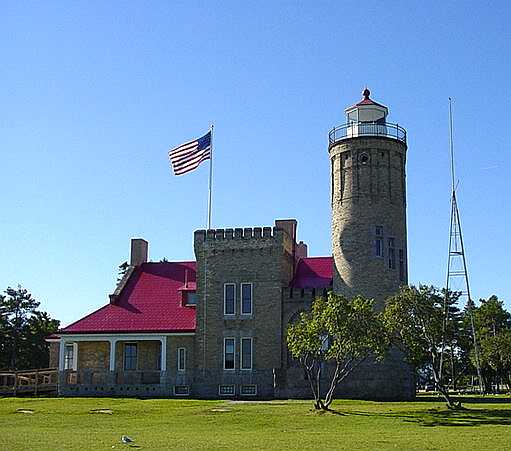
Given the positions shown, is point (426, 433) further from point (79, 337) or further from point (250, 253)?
point (79, 337)

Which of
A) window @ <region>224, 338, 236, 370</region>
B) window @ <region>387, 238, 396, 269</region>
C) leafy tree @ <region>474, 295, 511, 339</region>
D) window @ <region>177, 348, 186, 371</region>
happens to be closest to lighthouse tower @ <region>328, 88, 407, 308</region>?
window @ <region>387, 238, 396, 269</region>

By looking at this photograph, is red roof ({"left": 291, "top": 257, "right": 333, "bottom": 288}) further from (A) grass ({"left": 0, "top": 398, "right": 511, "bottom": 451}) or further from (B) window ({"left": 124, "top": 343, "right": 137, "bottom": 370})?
(A) grass ({"left": 0, "top": 398, "right": 511, "bottom": 451})

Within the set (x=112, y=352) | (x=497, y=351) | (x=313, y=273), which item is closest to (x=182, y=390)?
(x=112, y=352)

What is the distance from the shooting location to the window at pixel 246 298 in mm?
48562

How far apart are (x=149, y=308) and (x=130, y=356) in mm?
3137

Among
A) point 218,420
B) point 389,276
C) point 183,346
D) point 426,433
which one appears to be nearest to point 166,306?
point 183,346

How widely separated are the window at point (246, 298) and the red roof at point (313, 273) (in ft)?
8.53

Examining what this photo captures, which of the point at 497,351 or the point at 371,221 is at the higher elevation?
the point at 371,221

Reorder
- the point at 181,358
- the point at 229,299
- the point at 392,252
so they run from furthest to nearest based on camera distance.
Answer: the point at 181,358 → the point at 229,299 → the point at 392,252

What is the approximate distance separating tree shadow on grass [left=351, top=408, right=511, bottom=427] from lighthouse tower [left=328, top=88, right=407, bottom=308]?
42.4 feet

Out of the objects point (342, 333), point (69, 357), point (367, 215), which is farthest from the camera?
point (69, 357)

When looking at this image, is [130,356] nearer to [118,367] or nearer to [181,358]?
[118,367]

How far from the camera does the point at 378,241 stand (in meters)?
46.3

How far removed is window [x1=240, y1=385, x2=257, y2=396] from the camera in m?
47.3
